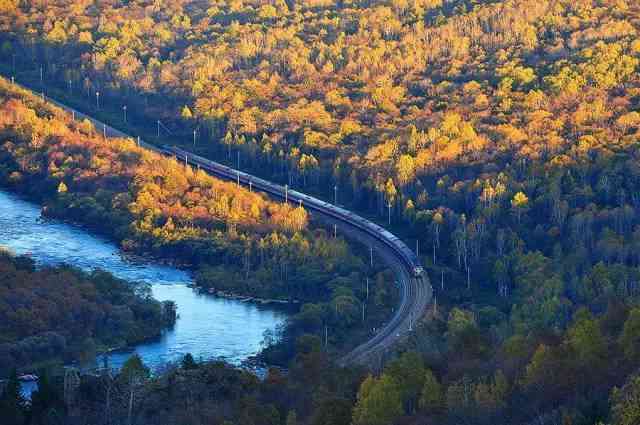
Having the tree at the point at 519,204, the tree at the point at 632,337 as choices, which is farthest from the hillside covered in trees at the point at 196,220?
the tree at the point at 632,337

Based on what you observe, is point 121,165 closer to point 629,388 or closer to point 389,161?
point 389,161

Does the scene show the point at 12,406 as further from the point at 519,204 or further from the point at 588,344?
the point at 519,204

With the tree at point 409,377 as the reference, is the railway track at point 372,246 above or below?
below

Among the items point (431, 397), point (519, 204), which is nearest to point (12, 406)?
point (431, 397)

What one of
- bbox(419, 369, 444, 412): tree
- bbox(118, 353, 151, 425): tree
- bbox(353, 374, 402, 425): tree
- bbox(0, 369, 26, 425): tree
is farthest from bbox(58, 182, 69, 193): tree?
bbox(419, 369, 444, 412): tree

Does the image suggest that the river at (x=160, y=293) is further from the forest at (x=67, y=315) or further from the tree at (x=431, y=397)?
the tree at (x=431, y=397)
